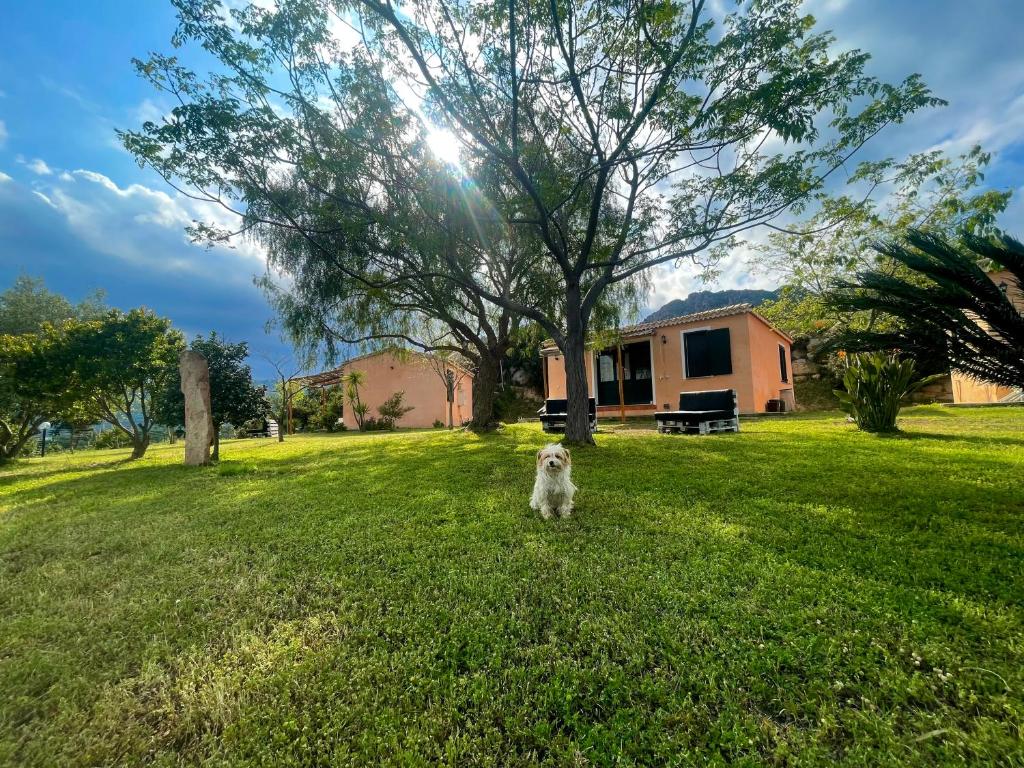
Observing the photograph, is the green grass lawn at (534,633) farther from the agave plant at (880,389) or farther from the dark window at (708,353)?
the dark window at (708,353)

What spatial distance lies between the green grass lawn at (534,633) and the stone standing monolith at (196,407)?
4468 millimetres

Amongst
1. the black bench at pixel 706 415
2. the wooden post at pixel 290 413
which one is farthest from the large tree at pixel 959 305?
the wooden post at pixel 290 413

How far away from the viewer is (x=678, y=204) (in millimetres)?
7750

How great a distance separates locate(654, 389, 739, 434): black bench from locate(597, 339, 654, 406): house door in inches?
229

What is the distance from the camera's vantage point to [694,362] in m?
15.0

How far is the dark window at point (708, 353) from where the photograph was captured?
1431cm

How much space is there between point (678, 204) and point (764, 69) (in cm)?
227

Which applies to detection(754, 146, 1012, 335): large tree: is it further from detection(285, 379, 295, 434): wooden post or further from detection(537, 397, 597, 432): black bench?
detection(285, 379, 295, 434): wooden post

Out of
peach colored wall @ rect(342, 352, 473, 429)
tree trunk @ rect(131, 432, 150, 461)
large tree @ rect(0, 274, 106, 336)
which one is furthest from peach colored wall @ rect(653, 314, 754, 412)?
large tree @ rect(0, 274, 106, 336)

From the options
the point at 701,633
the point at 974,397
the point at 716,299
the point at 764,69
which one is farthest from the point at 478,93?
the point at 716,299

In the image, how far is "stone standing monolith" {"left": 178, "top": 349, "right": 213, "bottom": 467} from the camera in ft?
25.7

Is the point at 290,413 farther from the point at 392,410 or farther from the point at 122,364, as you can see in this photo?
the point at 122,364

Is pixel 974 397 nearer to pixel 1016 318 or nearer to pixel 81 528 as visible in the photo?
pixel 1016 318

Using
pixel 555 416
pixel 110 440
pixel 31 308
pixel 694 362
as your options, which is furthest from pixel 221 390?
pixel 31 308
